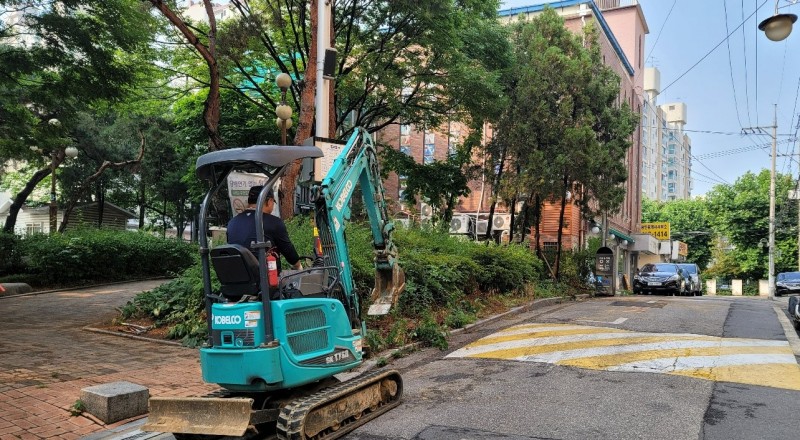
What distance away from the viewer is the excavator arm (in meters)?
5.94

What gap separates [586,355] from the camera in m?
8.33

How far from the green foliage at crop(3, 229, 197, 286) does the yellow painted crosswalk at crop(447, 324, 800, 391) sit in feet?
31.0

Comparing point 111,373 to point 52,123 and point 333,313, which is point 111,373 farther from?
point 52,123

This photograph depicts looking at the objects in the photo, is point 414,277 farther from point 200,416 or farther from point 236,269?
point 200,416

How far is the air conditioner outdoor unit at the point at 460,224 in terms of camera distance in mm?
24002

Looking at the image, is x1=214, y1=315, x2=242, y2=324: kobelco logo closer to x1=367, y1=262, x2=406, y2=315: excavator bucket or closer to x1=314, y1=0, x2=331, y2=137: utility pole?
x1=367, y1=262, x2=406, y2=315: excavator bucket

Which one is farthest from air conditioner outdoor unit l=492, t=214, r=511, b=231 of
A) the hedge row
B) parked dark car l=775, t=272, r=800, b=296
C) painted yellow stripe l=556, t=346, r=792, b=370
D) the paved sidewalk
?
parked dark car l=775, t=272, r=800, b=296

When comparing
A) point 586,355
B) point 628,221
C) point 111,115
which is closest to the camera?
point 586,355

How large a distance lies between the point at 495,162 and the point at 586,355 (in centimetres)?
1363

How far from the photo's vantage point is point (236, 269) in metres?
4.84

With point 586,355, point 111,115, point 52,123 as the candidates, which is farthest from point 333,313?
point 111,115

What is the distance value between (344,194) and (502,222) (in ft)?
54.0

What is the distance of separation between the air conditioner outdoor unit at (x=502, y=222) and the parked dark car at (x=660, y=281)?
965cm

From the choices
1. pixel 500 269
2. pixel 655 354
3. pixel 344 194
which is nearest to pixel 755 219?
pixel 500 269
